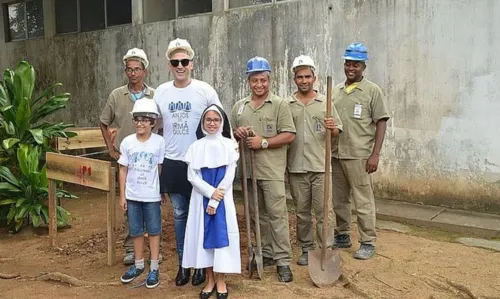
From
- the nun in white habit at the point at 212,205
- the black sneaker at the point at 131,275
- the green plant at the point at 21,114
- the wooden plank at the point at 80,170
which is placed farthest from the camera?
the green plant at the point at 21,114

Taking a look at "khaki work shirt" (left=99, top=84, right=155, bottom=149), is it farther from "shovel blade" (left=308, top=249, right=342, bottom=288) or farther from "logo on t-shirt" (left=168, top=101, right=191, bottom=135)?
"shovel blade" (left=308, top=249, right=342, bottom=288)

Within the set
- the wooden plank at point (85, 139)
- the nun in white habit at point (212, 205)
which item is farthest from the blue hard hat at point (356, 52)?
the wooden plank at point (85, 139)

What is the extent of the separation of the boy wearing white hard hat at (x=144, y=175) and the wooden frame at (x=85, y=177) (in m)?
0.60

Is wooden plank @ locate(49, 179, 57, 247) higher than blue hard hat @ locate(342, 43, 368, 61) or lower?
lower

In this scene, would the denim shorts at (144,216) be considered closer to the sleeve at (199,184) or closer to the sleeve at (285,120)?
the sleeve at (199,184)

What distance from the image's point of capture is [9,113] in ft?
18.8

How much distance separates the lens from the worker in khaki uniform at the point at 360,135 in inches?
174

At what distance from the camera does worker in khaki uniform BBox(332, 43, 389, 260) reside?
Result: 441 cm

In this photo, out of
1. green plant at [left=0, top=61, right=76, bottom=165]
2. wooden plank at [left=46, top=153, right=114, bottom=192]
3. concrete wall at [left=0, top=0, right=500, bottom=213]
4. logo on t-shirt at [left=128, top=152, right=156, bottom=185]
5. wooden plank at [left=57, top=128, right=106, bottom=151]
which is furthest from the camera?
wooden plank at [left=57, top=128, right=106, bottom=151]

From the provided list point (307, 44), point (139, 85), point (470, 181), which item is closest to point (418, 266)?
point (470, 181)

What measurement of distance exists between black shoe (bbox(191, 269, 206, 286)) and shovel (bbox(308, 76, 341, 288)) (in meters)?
0.82

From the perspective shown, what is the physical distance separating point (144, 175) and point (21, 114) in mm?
2575

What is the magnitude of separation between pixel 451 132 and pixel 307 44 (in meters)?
2.14

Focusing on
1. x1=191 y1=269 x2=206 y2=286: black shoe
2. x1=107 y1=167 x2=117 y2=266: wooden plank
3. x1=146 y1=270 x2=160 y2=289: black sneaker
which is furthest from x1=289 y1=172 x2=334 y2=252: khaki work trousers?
x1=107 y1=167 x2=117 y2=266: wooden plank
